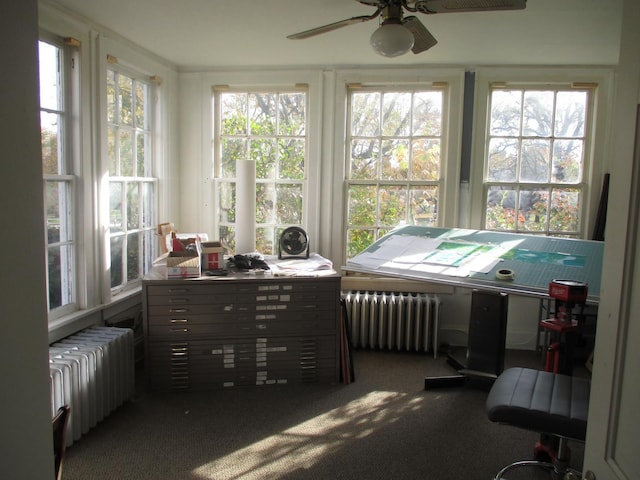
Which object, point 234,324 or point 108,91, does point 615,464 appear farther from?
point 108,91

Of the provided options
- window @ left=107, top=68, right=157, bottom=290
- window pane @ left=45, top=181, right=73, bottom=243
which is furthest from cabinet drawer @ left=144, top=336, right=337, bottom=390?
window pane @ left=45, top=181, right=73, bottom=243

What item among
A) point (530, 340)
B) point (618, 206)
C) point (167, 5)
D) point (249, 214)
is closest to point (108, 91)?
point (167, 5)

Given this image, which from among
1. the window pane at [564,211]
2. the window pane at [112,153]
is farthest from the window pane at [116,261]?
the window pane at [564,211]

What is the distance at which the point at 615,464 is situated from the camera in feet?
3.31

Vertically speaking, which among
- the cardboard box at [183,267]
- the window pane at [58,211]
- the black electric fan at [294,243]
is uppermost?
the window pane at [58,211]

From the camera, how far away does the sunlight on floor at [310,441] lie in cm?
278

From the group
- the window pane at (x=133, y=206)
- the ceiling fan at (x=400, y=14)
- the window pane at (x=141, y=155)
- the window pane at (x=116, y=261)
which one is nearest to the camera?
the ceiling fan at (x=400, y=14)

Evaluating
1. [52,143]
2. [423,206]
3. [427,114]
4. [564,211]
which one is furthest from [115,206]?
[564,211]

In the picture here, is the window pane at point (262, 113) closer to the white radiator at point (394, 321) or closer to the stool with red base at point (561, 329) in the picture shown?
the white radiator at point (394, 321)

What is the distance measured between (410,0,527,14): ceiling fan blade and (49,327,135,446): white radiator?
2651 millimetres

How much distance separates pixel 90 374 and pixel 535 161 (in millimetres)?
4082

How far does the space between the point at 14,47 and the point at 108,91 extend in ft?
10.7

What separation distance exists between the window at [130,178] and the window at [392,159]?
1.84m

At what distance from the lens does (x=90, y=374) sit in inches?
120
